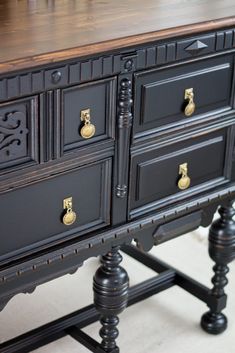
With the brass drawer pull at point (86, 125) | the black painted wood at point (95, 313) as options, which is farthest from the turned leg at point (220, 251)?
the brass drawer pull at point (86, 125)

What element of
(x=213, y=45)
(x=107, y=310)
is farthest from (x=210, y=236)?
(x=213, y=45)

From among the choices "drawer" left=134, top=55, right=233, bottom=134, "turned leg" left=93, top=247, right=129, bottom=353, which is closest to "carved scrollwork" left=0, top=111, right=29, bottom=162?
"drawer" left=134, top=55, right=233, bottom=134

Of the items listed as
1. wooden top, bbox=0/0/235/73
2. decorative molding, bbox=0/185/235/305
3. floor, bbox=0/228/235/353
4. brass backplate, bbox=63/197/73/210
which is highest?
wooden top, bbox=0/0/235/73

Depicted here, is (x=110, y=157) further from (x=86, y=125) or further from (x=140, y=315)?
(x=140, y=315)

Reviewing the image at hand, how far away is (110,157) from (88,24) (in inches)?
10.0

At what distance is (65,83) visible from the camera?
135 centimetres

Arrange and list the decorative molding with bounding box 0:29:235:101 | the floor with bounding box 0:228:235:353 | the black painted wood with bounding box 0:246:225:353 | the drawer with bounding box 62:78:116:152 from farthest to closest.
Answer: the floor with bounding box 0:228:235:353 → the black painted wood with bounding box 0:246:225:353 → the drawer with bounding box 62:78:116:152 → the decorative molding with bounding box 0:29:235:101

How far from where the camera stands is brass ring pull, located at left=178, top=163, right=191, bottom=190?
1.66 meters

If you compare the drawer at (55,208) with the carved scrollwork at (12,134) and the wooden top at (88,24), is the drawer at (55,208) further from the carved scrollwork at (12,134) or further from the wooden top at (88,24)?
the wooden top at (88,24)

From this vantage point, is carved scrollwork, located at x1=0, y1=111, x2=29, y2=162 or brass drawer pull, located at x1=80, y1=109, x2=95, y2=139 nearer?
carved scrollwork, located at x1=0, y1=111, x2=29, y2=162

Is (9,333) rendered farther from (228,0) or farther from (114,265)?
(228,0)

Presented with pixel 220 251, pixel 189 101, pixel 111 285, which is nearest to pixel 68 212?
pixel 111 285

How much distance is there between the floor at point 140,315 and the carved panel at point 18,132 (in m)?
0.76

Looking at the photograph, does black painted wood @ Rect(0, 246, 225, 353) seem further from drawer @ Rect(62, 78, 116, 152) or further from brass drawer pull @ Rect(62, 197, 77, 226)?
drawer @ Rect(62, 78, 116, 152)
